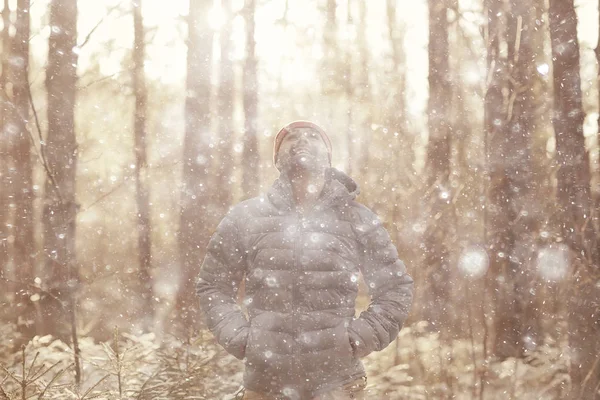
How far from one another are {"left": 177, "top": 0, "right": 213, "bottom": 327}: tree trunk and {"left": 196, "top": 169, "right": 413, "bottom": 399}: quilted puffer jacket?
3906 millimetres

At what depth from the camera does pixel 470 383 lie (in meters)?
5.60

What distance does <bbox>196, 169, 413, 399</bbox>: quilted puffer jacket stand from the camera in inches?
103

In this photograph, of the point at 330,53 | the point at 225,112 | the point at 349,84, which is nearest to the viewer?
the point at 225,112

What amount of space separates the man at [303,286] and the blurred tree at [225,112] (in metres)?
4.36

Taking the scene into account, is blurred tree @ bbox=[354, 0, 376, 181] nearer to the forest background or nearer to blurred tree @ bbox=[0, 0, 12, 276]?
the forest background

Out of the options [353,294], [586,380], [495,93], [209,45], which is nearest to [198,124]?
[209,45]

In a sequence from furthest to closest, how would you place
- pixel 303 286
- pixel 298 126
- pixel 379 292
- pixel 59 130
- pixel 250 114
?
pixel 250 114 < pixel 59 130 < pixel 298 126 < pixel 379 292 < pixel 303 286

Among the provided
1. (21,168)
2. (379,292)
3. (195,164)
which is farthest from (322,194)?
(21,168)

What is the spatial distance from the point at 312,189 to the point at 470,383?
400 cm

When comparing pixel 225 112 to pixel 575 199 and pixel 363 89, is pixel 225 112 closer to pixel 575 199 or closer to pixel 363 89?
pixel 575 199

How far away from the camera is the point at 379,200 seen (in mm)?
9477

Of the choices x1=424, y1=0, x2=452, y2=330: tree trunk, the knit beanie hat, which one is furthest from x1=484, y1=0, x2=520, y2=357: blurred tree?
the knit beanie hat

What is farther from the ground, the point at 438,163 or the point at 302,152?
the point at 438,163

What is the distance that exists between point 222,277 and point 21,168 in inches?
262
